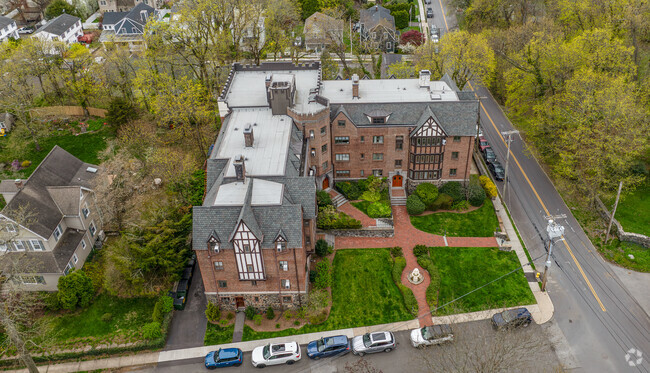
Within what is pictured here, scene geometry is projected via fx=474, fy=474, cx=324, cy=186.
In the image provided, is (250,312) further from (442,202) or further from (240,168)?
(442,202)

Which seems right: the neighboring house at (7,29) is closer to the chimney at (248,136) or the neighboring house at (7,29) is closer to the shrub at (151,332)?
the chimney at (248,136)

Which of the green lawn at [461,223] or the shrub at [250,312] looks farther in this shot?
the green lawn at [461,223]

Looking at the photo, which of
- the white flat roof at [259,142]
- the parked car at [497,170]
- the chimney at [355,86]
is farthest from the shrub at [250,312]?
the parked car at [497,170]

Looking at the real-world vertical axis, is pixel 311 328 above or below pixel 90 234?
below

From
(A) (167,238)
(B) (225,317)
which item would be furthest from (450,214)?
(A) (167,238)

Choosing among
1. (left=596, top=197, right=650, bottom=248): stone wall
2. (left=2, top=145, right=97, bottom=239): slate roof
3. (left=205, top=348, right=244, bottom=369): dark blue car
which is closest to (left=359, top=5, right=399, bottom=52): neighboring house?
(left=596, top=197, right=650, bottom=248): stone wall

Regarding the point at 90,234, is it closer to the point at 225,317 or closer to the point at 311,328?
the point at 225,317

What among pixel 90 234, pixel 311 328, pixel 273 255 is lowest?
pixel 311 328

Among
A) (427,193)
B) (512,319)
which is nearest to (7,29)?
(427,193)
